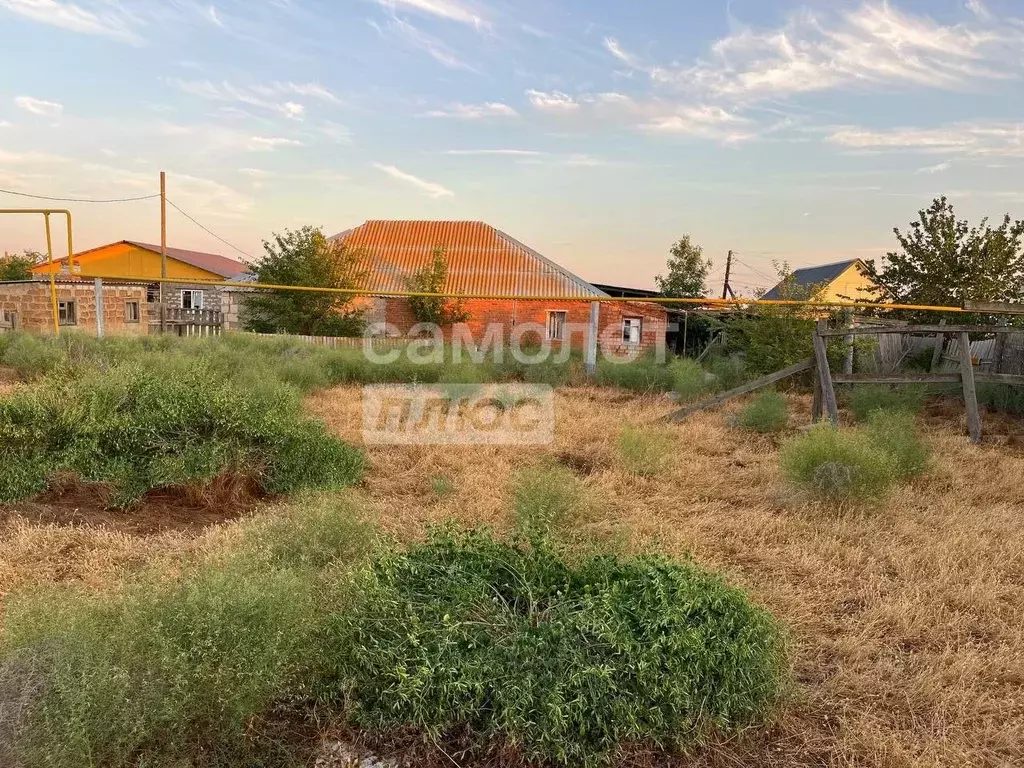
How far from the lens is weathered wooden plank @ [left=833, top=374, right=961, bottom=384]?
7.92 m

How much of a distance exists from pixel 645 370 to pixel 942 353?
16.9ft

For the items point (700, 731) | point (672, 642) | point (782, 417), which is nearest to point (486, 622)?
point (672, 642)

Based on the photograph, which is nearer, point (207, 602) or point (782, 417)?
point (207, 602)

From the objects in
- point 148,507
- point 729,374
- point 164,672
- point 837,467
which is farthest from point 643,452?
point 729,374

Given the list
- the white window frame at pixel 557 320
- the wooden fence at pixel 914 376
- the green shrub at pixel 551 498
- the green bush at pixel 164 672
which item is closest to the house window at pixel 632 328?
the white window frame at pixel 557 320

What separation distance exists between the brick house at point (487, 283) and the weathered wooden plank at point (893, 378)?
1136 centimetres

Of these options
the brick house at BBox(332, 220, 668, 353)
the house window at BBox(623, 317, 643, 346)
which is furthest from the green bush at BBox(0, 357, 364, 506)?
the house window at BBox(623, 317, 643, 346)

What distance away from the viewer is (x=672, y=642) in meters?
2.27

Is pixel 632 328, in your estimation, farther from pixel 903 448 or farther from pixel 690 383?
pixel 903 448

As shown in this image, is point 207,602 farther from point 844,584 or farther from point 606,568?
point 844,584

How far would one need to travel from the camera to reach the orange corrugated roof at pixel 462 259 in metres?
26.1

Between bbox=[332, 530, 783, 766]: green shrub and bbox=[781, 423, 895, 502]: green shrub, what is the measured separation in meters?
2.84

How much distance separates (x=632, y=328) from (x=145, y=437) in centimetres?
2005

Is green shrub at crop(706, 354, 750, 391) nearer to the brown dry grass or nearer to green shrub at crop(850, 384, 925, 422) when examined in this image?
green shrub at crop(850, 384, 925, 422)
